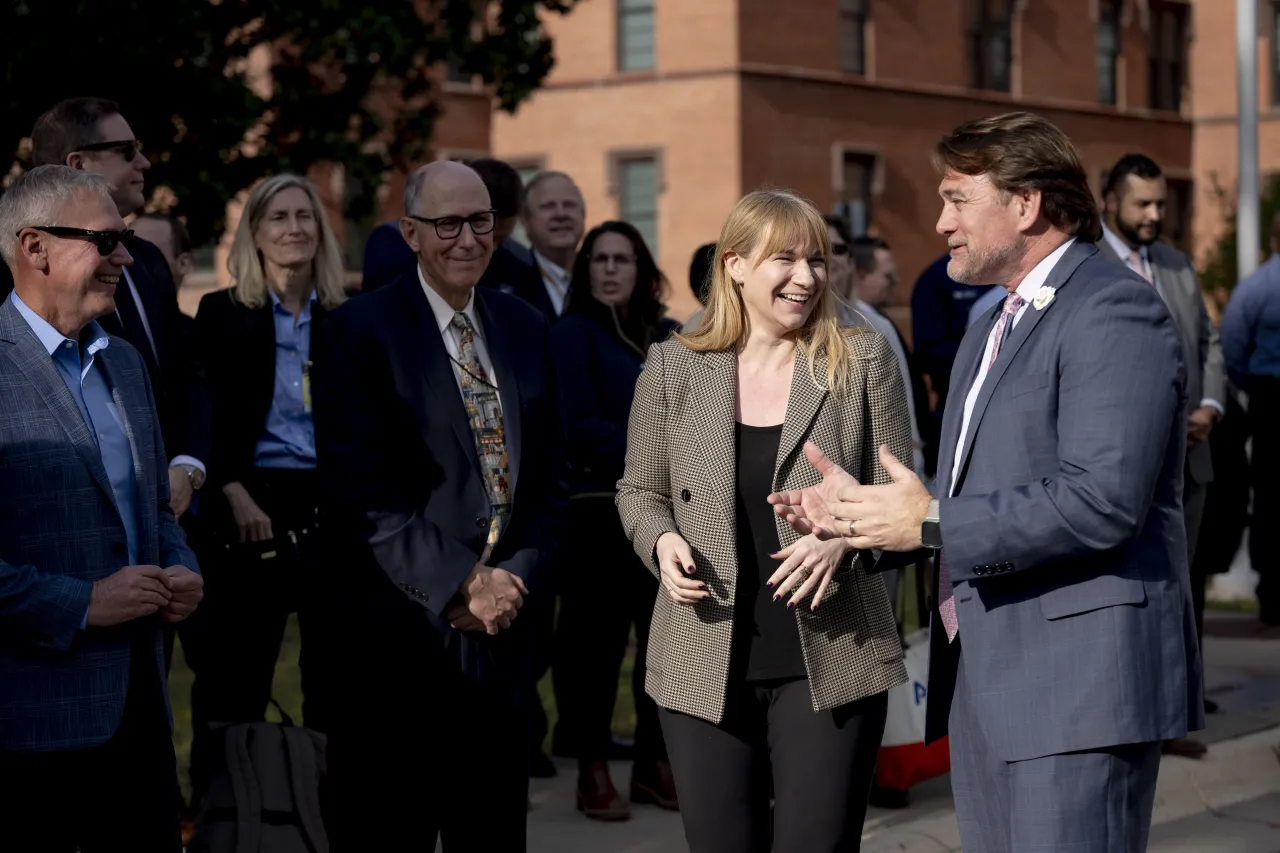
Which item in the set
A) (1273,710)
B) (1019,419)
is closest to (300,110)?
(1273,710)

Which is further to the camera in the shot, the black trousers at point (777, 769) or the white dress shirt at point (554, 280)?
the white dress shirt at point (554, 280)

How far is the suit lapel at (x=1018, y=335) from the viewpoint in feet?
13.2

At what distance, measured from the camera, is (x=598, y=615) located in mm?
7453

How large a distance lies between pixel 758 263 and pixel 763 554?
768mm

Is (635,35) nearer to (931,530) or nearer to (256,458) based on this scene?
(256,458)

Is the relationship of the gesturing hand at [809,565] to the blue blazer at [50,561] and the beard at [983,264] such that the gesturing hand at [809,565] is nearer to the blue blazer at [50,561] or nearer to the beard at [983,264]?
the beard at [983,264]

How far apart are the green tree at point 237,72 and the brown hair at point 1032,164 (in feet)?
38.0

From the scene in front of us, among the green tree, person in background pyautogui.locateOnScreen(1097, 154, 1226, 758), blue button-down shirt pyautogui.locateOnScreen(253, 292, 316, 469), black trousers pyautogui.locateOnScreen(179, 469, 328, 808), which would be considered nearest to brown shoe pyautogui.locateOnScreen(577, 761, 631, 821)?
black trousers pyautogui.locateOnScreen(179, 469, 328, 808)

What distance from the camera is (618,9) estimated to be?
1534 inches

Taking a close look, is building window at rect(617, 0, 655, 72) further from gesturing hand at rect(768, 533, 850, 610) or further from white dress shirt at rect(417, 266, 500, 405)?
gesturing hand at rect(768, 533, 850, 610)

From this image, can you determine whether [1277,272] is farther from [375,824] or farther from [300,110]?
[300,110]

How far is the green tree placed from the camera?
14461 mm

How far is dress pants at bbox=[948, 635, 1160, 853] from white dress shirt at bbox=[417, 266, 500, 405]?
5.98 feet

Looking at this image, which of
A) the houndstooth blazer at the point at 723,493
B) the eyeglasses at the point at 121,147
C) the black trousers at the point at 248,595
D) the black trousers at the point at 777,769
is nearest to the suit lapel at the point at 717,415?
the houndstooth blazer at the point at 723,493
